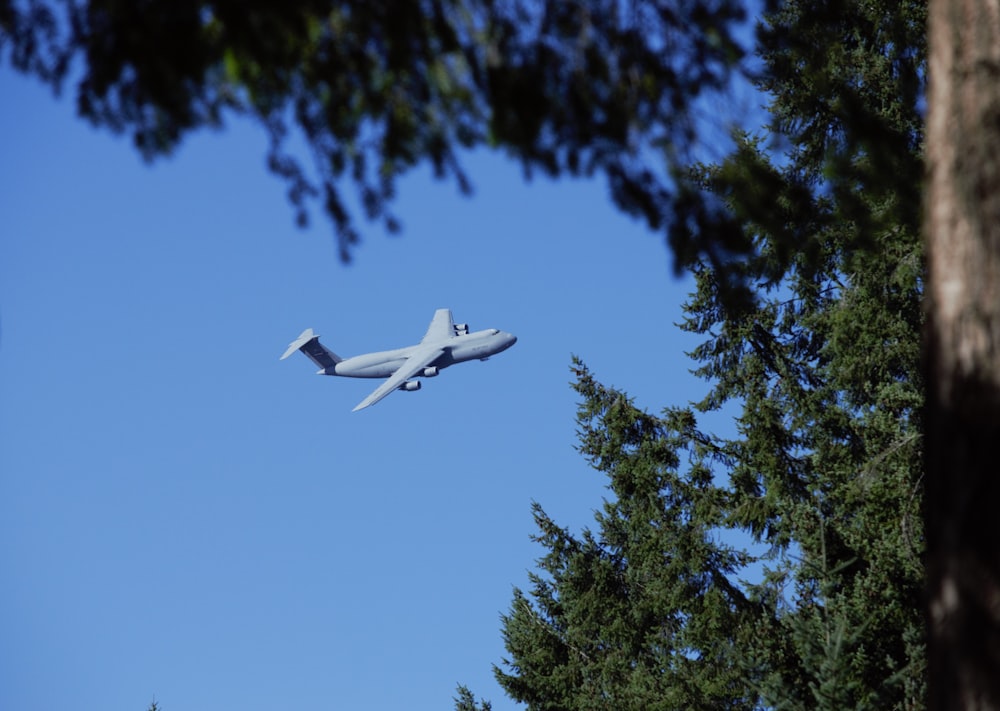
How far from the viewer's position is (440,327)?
67312 mm

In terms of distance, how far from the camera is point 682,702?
28.3 m

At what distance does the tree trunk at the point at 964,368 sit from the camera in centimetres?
543

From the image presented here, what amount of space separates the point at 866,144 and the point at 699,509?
2027 centimetres

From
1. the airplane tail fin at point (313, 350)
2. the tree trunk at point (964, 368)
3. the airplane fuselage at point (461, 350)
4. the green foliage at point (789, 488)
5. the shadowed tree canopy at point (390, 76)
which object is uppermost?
the airplane tail fin at point (313, 350)

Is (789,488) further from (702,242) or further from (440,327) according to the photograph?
(440,327)

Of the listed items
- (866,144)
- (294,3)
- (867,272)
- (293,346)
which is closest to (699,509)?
(867,272)

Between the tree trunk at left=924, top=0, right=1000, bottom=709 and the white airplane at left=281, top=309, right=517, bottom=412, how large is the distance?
51.7m

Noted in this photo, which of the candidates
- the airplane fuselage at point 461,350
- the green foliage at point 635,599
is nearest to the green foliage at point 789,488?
A: the green foliage at point 635,599

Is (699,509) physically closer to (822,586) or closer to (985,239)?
(822,586)

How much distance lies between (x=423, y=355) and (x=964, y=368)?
188 ft

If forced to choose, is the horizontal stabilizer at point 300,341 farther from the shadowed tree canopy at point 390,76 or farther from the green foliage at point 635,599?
the shadowed tree canopy at point 390,76

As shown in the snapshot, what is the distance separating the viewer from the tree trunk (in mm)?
→ 5426

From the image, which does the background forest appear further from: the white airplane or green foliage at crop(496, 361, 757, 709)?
the white airplane

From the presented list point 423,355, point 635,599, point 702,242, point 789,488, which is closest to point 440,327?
point 423,355
